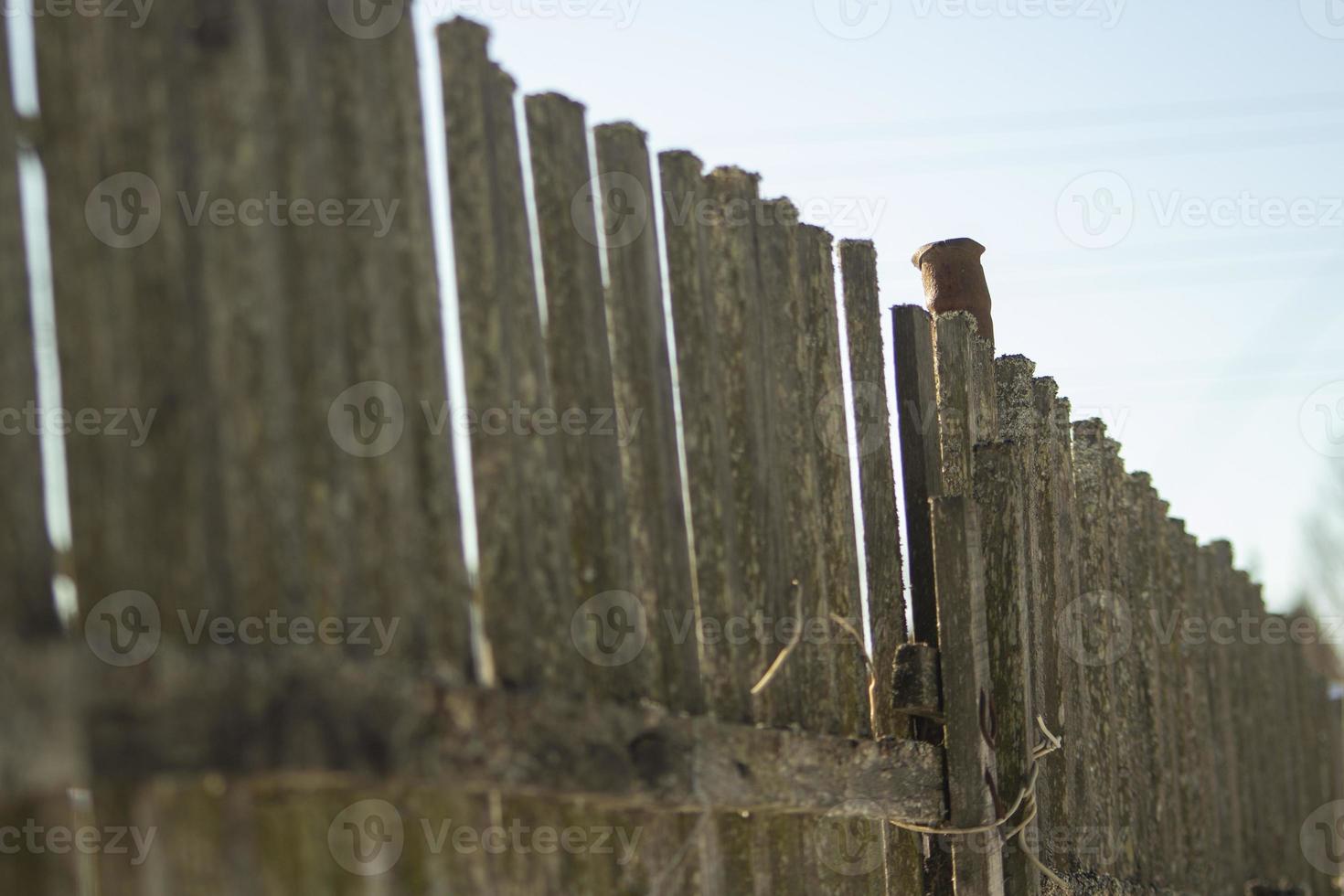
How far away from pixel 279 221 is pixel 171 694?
87 cm

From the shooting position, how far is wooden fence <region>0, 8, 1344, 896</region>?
8.61 feet

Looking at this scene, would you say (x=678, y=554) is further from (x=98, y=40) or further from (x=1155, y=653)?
(x=1155, y=653)

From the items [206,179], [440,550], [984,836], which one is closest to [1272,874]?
[984,836]

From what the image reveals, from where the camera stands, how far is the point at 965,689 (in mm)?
4855

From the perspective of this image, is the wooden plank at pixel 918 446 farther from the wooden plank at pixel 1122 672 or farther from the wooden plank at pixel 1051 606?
the wooden plank at pixel 1122 672

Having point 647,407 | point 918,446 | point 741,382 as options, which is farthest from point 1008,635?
point 647,407

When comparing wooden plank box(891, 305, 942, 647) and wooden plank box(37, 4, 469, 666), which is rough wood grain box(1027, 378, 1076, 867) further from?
wooden plank box(37, 4, 469, 666)

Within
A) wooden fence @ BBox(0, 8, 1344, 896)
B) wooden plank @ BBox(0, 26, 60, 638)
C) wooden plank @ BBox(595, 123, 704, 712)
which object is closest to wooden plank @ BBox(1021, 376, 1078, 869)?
wooden fence @ BBox(0, 8, 1344, 896)

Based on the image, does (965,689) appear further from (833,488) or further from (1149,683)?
(1149,683)

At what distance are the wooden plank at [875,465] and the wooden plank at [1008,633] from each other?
1.11 ft

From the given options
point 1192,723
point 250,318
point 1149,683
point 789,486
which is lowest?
point 1192,723

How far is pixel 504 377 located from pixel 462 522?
346 mm

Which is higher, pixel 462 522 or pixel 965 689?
pixel 462 522

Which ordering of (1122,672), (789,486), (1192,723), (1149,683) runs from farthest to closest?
1. (1192,723)
2. (1149,683)
3. (1122,672)
4. (789,486)
